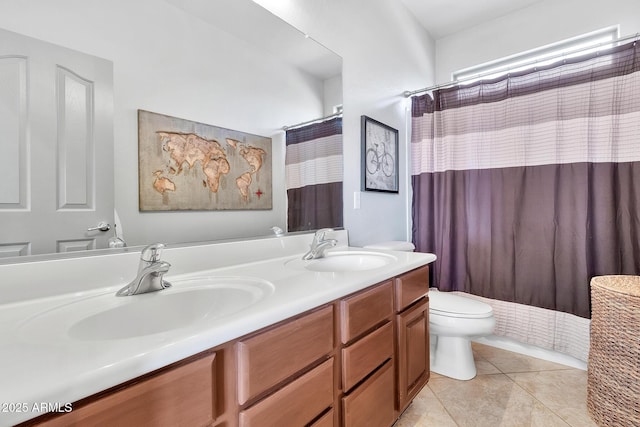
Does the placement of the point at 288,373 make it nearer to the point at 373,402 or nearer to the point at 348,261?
the point at 373,402

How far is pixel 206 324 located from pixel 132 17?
980 mm

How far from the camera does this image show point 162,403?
53cm

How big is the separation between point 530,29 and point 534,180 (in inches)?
48.9

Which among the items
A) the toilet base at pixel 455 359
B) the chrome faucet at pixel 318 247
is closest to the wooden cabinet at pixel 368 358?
the chrome faucet at pixel 318 247

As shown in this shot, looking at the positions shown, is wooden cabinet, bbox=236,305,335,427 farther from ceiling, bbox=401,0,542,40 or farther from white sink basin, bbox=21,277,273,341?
ceiling, bbox=401,0,542,40

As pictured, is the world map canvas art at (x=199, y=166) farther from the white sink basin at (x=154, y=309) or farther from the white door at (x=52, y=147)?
the white sink basin at (x=154, y=309)

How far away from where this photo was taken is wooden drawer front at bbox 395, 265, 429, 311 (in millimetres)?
1264

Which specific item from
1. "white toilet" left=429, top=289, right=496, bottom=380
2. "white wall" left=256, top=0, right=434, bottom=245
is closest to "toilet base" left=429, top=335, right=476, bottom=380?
"white toilet" left=429, top=289, right=496, bottom=380

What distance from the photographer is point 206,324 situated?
1.98ft

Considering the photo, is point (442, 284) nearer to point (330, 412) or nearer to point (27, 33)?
point (330, 412)

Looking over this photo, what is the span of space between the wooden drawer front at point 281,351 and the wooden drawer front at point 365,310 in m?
0.07

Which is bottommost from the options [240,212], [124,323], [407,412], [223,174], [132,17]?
[407,412]

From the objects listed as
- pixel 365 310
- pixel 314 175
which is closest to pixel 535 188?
pixel 314 175

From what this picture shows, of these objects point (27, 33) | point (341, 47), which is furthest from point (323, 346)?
point (341, 47)
